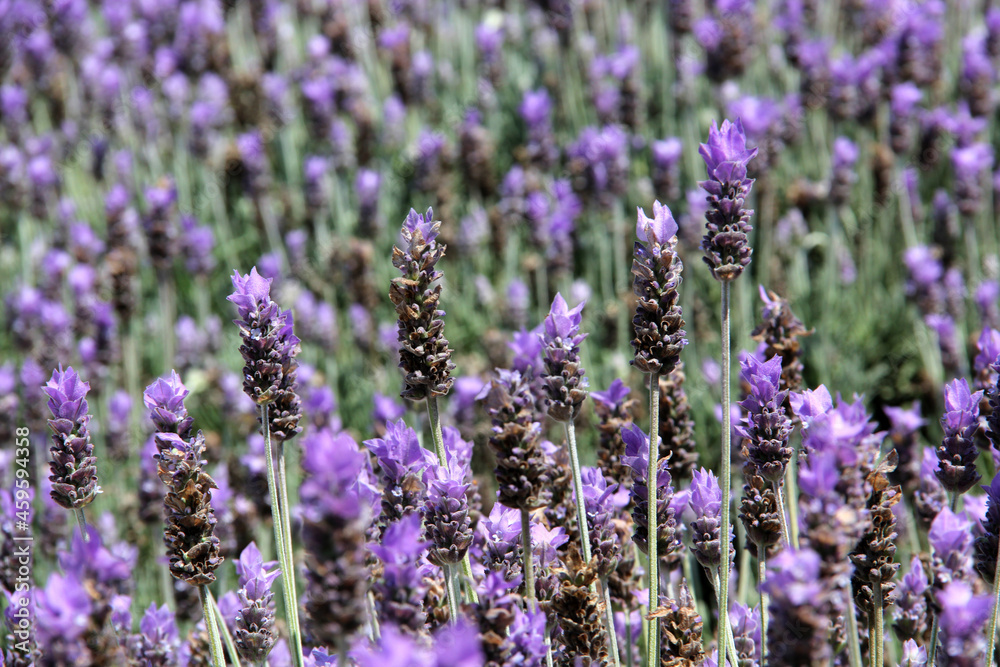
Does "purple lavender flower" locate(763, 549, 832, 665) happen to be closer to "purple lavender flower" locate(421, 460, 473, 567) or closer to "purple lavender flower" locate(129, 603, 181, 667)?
"purple lavender flower" locate(421, 460, 473, 567)

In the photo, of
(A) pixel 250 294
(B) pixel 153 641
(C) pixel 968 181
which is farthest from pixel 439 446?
(C) pixel 968 181

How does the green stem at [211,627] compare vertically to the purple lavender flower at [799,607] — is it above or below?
above

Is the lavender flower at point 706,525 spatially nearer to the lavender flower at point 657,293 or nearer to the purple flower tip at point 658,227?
the lavender flower at point 657,293

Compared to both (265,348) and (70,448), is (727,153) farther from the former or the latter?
(70,448)

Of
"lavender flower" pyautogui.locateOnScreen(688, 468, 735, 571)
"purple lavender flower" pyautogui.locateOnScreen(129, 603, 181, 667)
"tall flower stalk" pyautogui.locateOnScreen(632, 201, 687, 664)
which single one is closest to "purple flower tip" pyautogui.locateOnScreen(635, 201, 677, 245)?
"tall flower stalk" pyautogui.locateOnScreen(632, 201, 687, 664)

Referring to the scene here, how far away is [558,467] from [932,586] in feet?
2.81

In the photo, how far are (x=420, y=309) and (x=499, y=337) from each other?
221 cm

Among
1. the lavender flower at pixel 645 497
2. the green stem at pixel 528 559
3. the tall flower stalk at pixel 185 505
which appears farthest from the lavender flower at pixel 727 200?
the tall flower stalk at pixel 185 505

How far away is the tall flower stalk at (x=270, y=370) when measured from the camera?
1.93m

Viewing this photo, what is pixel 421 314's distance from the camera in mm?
1950

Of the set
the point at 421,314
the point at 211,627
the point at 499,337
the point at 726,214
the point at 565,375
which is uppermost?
the point at 499,337

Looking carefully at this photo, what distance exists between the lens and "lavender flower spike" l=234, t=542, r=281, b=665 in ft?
6.52

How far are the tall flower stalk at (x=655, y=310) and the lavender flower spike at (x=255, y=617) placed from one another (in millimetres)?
815

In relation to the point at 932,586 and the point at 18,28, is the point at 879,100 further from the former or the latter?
the point at 18,28
